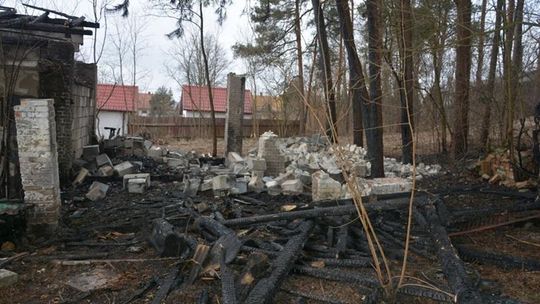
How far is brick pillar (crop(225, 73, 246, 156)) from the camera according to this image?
43.7 ft

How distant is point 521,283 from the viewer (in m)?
4.07

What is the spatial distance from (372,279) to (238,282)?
4.06 feet

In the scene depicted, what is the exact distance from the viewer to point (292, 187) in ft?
28.0

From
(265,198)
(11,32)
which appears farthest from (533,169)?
(11,32)

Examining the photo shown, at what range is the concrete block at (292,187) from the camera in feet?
28.1

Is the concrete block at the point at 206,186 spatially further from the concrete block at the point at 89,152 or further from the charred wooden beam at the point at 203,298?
the charred wooden beam at the point at 203,298

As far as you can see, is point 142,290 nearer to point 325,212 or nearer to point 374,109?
point 325,212

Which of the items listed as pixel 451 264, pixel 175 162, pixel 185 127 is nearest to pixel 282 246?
pixel 451 264

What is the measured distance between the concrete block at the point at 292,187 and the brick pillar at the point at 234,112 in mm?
5180

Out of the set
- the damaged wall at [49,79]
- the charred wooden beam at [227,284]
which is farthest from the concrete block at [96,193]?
the charred wooden beam at [227,284]

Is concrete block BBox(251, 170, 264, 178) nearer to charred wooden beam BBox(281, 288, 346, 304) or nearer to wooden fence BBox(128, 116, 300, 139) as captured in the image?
charred wooden beam BBox(281, 288, 346, 304)

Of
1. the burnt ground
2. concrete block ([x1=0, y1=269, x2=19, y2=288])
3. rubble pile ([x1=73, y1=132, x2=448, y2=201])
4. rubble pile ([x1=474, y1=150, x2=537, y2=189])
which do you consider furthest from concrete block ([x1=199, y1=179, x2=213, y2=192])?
rubble pile ([x1=474, y1=150, x2=537, y2=189])

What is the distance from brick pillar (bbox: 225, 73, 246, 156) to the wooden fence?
29.4 ft

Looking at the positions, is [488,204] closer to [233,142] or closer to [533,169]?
[533,169]
